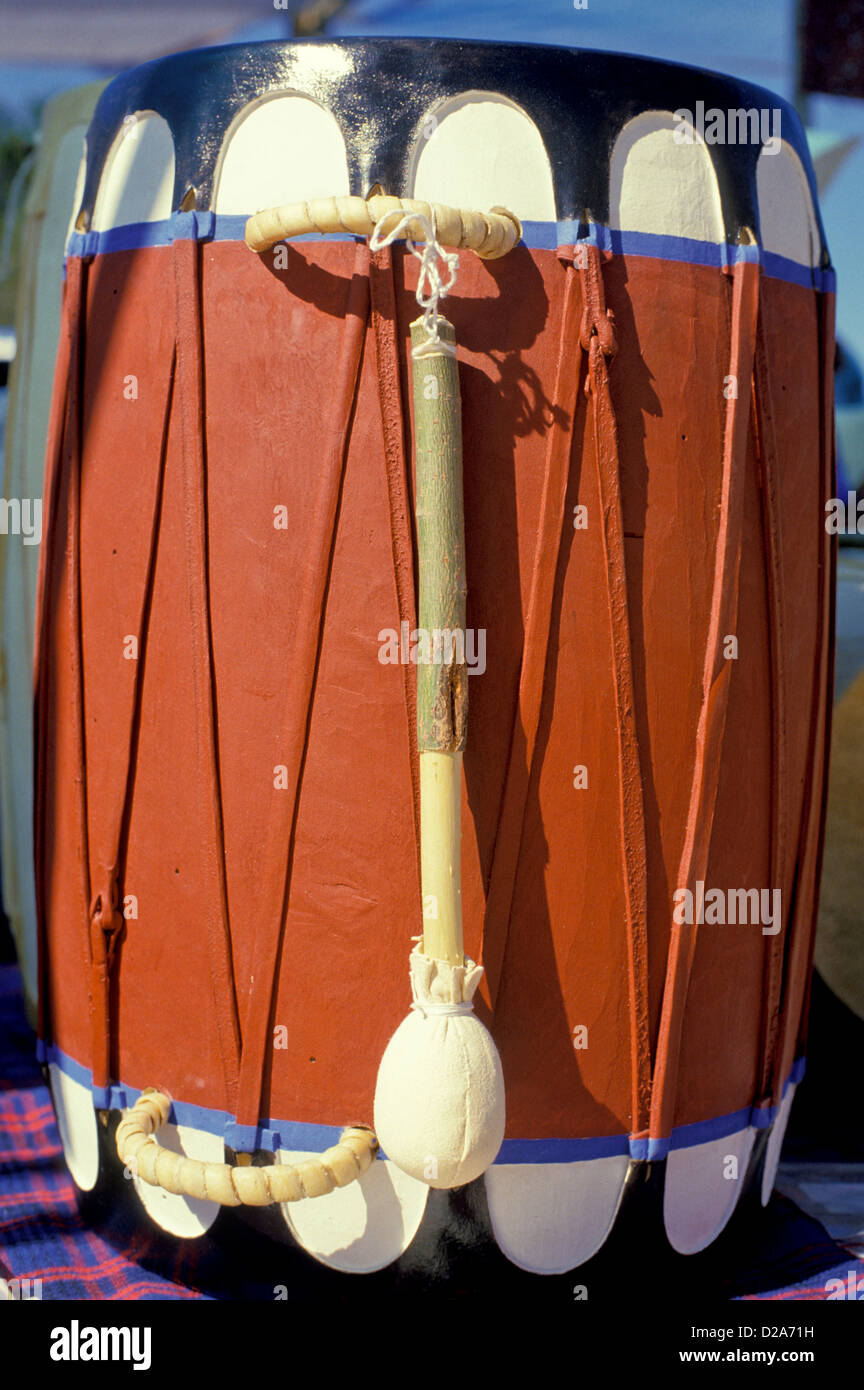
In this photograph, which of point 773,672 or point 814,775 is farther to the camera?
point 814,775

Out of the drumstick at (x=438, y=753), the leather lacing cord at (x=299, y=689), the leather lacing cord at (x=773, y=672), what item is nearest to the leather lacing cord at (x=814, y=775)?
the leather lacing cord at (x=773, y=672)

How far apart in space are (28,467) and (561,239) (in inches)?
72.8

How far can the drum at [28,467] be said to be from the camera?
326 cm

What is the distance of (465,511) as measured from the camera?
82.0 inches

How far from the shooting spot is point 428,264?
193 centimetres

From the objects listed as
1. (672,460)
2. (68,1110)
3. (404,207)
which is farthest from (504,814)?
(68,1110)

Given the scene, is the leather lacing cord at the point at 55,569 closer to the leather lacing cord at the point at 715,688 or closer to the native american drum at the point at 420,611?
the native american drum at the point at 420,611

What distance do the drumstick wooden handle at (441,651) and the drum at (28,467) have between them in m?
1.55

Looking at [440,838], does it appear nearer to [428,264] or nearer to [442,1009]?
[442,1009]

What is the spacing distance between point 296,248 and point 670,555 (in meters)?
0.83

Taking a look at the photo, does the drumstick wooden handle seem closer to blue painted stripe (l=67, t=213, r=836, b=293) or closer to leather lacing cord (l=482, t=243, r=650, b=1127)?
leather lacing cord (l=482, t=243, r=650, b=1127)

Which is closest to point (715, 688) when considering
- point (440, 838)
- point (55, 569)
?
point (440, 838)

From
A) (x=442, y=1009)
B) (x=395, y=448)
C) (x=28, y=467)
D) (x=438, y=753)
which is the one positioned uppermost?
(x=28, y=467)

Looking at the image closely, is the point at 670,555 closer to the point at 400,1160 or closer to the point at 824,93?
the point at 400,1160
